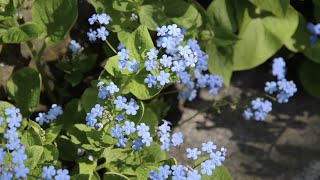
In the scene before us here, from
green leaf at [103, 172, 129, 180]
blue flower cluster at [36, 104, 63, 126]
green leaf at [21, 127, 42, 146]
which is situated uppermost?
green leaf at [21, 127, 42, 146]

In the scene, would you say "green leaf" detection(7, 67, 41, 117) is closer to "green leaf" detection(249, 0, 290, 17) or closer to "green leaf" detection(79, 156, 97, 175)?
"green leaf" detection(79, 156, 97, 175)

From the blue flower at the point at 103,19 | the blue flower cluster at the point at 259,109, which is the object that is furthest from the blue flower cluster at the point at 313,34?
the blue flower at the point at 103,19

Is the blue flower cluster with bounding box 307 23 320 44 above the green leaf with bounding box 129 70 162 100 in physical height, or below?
below

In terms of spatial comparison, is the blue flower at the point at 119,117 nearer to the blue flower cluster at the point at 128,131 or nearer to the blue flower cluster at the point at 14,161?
the blue flower cluster at the point at 128,131

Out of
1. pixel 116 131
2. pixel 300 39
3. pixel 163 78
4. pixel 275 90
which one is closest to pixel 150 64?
pixel 163 78

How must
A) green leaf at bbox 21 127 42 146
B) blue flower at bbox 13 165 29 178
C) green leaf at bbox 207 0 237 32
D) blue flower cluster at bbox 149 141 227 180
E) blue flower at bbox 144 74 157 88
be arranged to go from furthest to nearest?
green leaf at bbox 207 0 237 32, green leaf at bbox 21 127 42 146, blue flower at bbox 144 74 157 88, blue flower cluster at bbox 149 141 227 180, blue flower at bbox 13 165 29 178

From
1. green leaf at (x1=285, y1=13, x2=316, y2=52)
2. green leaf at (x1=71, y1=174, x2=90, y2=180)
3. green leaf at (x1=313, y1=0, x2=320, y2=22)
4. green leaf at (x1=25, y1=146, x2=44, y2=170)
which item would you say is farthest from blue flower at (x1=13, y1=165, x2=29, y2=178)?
green leaf at (x1=313, y1=0, x2=320, y2=22)

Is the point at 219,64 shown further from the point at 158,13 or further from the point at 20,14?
the point at 20,14
